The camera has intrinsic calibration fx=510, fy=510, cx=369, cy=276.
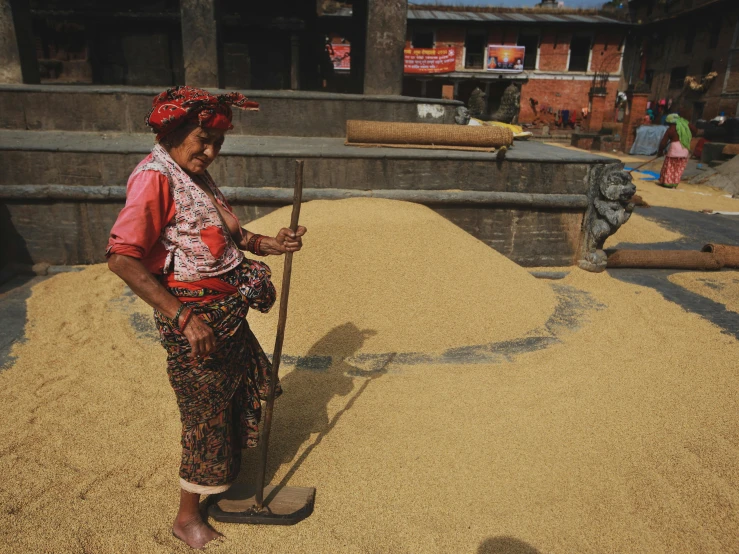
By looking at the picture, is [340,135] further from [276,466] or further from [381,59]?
[276,466]

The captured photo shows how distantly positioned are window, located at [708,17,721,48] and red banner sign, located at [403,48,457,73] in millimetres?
10060

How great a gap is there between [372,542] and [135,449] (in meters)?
1.23

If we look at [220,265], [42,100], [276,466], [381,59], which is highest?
[381,59]

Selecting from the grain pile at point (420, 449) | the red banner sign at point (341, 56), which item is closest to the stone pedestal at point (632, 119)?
the red banner sign at point (341, 56)

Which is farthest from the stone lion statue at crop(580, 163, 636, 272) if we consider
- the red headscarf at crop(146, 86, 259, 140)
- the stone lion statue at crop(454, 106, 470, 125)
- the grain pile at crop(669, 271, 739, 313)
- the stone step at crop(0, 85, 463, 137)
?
the red headscarf at crop(146, 86, 259, 140)

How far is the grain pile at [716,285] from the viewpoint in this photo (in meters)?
4.50

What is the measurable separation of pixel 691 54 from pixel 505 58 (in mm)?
7614

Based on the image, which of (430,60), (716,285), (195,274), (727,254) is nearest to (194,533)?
(195,274)

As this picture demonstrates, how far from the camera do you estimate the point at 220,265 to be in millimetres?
1771

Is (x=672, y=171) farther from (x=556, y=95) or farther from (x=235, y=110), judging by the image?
(x=556, y=95)

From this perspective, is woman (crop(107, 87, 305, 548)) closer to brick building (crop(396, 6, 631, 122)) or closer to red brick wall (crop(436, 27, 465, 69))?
brick building (crop(396, 6, 631, 122))

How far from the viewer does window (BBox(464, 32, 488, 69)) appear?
2414 centimetres

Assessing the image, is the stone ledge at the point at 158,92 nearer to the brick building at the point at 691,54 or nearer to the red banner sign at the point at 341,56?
the brick building at the point at 691,54

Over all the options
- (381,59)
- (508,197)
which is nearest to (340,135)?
(381,59)
